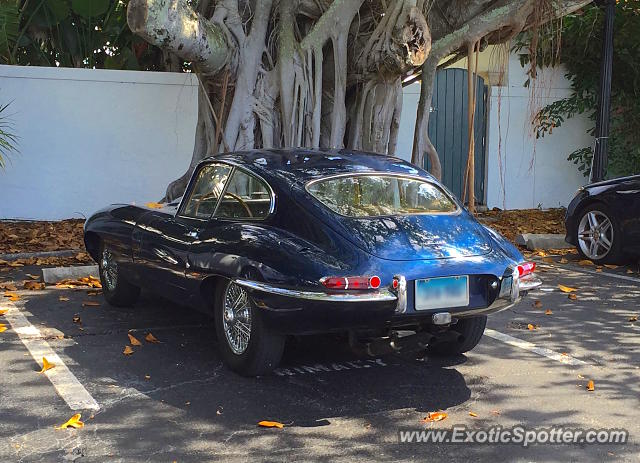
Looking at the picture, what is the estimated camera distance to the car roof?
5539 millimetres

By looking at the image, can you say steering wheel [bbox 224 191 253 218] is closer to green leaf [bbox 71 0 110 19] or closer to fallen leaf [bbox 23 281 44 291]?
fallen leaf [bbox 23 281 44 291]

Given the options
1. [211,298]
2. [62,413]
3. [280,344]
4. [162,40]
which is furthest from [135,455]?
[162,40]

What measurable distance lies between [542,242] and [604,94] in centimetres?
243

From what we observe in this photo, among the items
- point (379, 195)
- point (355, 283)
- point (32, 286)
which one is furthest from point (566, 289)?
point (32, 286)

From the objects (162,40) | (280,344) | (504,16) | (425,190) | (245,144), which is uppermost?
(504,16)

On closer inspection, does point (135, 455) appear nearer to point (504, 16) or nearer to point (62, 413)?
point (62, 413)

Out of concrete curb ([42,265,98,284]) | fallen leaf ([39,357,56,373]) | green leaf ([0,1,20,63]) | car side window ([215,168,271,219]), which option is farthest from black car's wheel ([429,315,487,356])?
green leaf ([0,1,20,63])

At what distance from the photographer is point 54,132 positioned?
11766 mm

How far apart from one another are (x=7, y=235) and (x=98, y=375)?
5.76 meters

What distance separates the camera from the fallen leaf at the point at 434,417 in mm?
4570

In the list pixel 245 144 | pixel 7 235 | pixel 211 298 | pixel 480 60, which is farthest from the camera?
pixel 480 60

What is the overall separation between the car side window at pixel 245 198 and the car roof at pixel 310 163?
8cm

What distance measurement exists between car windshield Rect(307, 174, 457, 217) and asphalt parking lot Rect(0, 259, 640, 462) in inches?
40.3

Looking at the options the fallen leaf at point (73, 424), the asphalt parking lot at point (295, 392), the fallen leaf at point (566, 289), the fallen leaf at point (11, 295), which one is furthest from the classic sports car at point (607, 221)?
the fallen leaf at point (73, 424)
